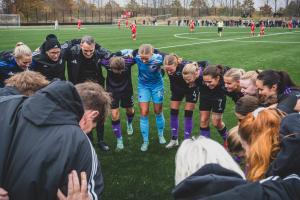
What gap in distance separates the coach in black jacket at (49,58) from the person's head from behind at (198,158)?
553cm

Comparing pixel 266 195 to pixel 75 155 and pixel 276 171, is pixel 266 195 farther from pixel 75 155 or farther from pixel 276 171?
pixel 75 155

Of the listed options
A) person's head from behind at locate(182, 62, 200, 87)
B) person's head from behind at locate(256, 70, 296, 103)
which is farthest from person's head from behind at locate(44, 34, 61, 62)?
person's head from behind at locate(256, 70, 296, 103)

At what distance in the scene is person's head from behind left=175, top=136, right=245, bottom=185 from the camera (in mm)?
2219

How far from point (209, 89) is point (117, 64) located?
1.85 meters

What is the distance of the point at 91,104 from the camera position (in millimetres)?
3232

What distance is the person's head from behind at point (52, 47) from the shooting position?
23.9ft

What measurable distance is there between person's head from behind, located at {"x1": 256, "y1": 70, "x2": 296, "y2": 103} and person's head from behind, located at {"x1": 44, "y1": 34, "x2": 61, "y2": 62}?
12.6 feet

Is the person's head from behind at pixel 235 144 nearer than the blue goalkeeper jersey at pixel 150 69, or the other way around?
the person's head from behind at pixel 235 144

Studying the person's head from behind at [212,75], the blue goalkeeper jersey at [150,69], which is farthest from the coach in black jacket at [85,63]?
the person's head from behind at [212,75]

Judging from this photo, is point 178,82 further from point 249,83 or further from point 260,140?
point 260,140

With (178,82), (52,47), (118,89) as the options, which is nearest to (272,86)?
(178,82)

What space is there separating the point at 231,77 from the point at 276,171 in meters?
3.69

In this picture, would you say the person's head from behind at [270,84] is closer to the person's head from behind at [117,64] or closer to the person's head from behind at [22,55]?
the person's head from behind at [117,64]

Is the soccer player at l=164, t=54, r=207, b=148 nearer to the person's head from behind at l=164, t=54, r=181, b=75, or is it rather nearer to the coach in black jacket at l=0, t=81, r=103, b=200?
the person's head from behind at l=164, t=54, r=181, b=75
